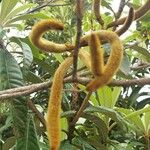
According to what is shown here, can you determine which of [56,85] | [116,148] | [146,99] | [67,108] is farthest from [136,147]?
[56,85]

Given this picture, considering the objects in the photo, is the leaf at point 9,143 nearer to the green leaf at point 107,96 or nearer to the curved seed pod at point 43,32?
the green leaf at point 107,96

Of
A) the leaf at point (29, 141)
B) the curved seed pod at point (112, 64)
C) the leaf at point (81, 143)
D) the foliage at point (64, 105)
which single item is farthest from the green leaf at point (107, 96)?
the curved seed pod at point (112, 64)

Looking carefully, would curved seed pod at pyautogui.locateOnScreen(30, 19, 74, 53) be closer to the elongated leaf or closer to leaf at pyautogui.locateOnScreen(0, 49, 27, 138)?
leaf at pyautogui.locateOnScreen(0, 49, 27, 138)

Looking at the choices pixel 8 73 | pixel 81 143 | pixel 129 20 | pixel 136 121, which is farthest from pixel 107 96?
pixel 129 20

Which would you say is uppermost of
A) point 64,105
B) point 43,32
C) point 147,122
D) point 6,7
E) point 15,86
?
point 6,7

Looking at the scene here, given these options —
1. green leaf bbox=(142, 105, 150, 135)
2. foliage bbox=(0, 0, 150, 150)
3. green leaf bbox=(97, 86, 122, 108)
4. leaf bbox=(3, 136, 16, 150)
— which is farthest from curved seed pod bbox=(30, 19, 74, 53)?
green leaf bbox=(142, 105, 150, 135)

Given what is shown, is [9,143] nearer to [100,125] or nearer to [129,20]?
[100,125]
